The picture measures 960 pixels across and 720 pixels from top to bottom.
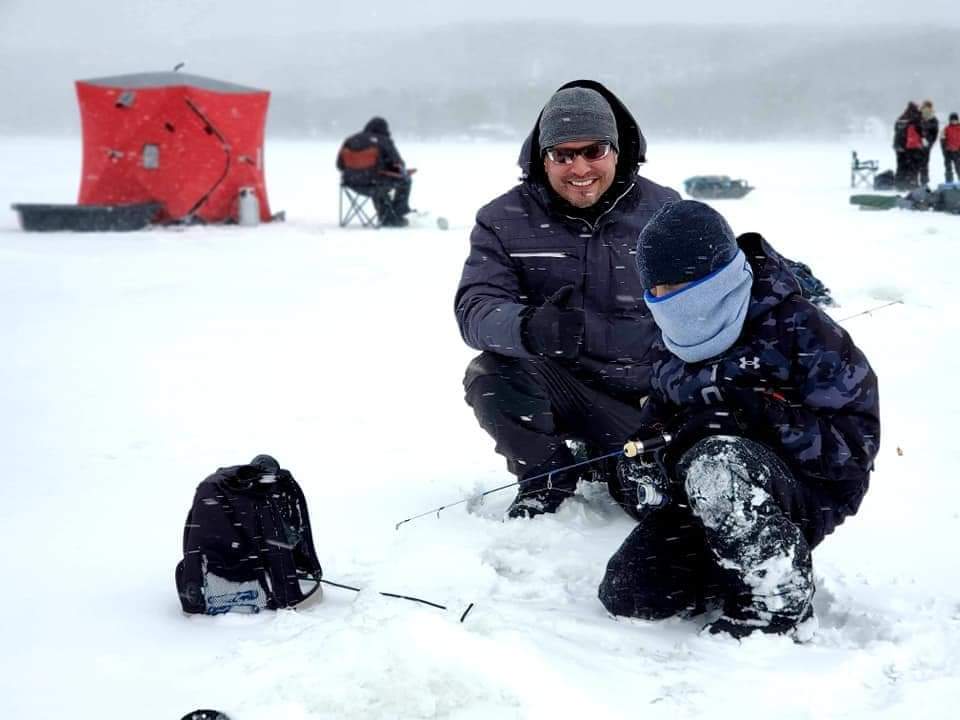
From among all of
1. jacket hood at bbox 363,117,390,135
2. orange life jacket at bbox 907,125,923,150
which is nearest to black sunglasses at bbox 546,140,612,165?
jacket hood at bbox 363,117,390,135

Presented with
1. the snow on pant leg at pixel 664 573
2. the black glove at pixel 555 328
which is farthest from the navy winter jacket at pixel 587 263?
the snow on pant leg at pixel 664 573

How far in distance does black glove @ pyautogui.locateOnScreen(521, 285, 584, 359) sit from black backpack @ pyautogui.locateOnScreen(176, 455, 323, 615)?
2.65 feet

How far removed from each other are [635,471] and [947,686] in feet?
2.42

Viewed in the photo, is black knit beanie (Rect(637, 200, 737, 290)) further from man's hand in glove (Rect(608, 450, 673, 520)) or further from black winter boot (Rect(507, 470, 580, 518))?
black winter boot (Rect(507, 470, 580, 518))

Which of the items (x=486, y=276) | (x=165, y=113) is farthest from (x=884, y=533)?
(x=165, y=113)

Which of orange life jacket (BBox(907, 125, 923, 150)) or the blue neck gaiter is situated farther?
orange life jacket (BBox(907, 125, 923, 150))

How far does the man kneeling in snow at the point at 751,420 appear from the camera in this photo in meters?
1.91

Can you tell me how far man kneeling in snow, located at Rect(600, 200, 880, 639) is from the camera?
75.1 inches

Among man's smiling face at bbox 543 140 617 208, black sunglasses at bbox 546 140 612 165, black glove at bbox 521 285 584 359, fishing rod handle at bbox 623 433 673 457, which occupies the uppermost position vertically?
black sunglasses at bbox 546 140 612 165

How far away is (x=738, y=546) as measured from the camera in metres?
1.92

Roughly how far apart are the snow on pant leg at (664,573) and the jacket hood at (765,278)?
505mm

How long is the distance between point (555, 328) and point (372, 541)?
0.77 m

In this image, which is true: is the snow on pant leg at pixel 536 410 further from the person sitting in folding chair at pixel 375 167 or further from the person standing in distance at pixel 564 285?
the person sitting in folding chair at pixel 375 167

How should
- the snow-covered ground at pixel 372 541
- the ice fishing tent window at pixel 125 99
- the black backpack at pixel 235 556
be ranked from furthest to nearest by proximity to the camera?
the ice fishing tent window at pixel 125 99 → the black backpack at pixel 235 556 → the snow-covered ground at pixel 372 541
